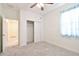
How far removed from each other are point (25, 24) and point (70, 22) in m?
2.79

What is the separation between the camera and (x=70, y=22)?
4.31 meters

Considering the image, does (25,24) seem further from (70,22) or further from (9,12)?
(70,22)

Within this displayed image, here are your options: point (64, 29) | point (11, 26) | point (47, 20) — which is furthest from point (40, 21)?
point (64, 29)

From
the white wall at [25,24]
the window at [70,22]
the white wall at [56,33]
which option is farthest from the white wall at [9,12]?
the window at [70,22]

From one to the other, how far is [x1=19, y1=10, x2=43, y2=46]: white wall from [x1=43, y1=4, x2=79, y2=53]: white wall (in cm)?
54

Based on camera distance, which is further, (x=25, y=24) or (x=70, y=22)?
(x=25, y=24)

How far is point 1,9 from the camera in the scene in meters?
4.60

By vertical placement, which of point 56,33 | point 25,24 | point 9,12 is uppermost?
point 9,12

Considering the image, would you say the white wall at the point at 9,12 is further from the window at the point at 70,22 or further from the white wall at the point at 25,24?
the window at the point at 70,22

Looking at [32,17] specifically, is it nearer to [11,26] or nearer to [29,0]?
[11,26]

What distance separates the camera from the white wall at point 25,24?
18.4 ft

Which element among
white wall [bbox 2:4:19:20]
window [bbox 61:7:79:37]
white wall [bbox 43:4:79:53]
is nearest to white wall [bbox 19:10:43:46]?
white wall [bbox 2:4:19:20]

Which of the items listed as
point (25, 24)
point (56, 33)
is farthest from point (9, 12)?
point (56, 33)

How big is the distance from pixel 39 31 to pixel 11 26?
214 centimetres
